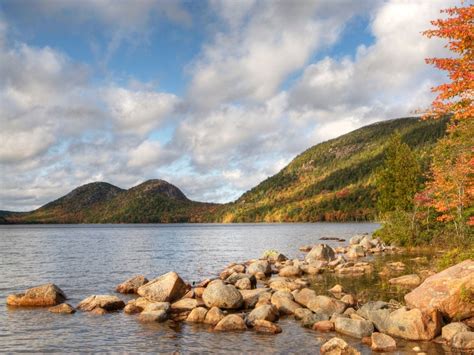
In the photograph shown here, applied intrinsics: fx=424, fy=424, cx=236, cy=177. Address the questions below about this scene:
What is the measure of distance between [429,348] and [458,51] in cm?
1239

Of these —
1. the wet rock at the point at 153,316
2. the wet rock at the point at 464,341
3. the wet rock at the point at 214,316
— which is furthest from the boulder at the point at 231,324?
the wet rock at the point at 464,341

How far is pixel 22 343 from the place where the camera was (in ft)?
59.4

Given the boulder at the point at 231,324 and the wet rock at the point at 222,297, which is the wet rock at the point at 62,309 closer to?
the wet rock at the point at 222,297

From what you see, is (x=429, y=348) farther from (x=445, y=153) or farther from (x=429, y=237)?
(x=429, y=237)

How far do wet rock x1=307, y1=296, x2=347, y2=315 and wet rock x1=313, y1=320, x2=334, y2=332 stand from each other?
154cm

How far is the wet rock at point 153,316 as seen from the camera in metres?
21.5

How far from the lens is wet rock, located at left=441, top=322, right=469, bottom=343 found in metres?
16.7

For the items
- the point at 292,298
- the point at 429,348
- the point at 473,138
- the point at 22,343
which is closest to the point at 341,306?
the point at 292,298

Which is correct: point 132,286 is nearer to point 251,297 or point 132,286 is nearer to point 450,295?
point 251,297

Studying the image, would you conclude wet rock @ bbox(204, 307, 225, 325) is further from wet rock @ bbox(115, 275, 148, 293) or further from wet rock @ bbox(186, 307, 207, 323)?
wet rock @ bbox(115, 275, 148, 293)

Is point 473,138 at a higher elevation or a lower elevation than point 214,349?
higher

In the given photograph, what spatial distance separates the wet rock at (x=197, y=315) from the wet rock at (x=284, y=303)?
3.89 meters

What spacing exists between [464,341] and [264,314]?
28.0ft

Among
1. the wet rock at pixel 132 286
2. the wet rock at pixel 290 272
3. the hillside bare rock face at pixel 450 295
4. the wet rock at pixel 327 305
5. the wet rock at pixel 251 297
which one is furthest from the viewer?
the wet rock at pixel 290 272
